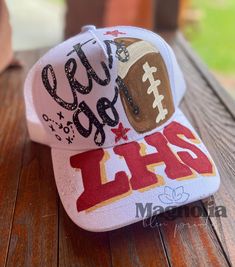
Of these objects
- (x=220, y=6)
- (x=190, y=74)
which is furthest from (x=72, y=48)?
(x=220, y=6)

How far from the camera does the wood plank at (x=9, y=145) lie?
58cm

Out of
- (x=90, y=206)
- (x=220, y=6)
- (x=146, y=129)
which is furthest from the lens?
(x=220, y=6)

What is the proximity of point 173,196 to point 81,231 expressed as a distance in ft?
0.44

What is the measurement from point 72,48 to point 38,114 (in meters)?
0.13

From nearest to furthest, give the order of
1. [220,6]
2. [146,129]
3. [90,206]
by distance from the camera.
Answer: [90,206], [146,129], [220,6]

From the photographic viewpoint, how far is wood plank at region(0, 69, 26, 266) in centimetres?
58

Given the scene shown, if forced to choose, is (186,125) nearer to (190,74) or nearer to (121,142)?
(121,142)

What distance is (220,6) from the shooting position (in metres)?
1.93

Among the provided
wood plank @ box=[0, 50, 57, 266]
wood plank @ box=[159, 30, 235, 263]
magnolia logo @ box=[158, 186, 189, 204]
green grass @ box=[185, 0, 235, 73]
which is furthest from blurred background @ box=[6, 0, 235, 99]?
magnolia logo @ box=[158, 186, 189, 204]

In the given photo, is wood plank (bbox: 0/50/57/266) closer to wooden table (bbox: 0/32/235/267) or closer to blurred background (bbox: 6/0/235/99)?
wooden table (bbox: 0/32/235/267)

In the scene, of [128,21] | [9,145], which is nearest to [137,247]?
[9,145]

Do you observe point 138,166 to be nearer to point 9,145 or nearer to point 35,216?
point 35,216

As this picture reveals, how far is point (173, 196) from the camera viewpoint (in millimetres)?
543

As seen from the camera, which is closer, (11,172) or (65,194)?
(65,194)
